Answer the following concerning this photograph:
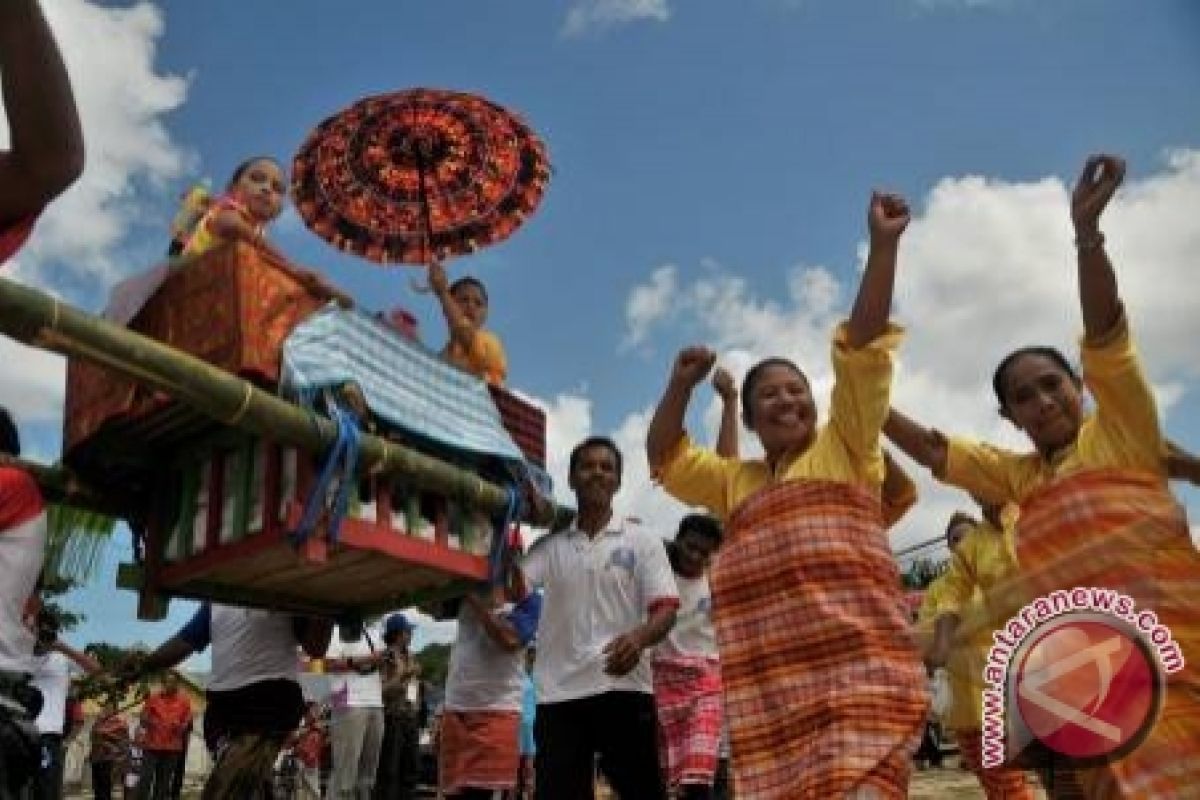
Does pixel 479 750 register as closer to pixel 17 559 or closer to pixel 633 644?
pixel 633 644

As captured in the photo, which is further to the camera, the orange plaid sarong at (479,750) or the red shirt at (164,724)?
the red shirt at (164,724)

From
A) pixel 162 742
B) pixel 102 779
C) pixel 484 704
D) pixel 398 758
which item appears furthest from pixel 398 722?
pixel 484 704

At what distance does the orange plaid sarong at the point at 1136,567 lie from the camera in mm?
2623

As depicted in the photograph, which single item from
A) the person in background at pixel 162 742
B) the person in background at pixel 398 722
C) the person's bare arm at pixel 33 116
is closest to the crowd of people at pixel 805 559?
the person's bare arm at pixel 33 116

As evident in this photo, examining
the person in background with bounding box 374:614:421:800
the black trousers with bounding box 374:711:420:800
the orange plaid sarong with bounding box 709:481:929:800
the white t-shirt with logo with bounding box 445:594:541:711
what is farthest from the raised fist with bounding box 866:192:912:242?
the black trousers with bounding box 374:711:420:800

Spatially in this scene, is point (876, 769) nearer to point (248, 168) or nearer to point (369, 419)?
point (369, 419)

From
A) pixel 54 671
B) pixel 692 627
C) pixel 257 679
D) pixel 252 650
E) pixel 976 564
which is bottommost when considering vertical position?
pixel 257 679

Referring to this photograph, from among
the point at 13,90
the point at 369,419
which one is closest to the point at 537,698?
the point at 369,419

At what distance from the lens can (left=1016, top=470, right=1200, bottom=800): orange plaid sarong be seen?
262cm

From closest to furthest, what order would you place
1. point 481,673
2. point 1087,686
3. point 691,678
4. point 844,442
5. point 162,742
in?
point 1087,686
point 844,442
point 481,673
point 691,678
point 162,742

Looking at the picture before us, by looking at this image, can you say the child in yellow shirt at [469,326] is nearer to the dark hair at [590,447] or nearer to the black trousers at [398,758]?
the dark hair at [590,447]

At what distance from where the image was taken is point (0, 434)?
3.88m

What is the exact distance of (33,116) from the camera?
1.55m

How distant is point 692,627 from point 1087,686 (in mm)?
4388
